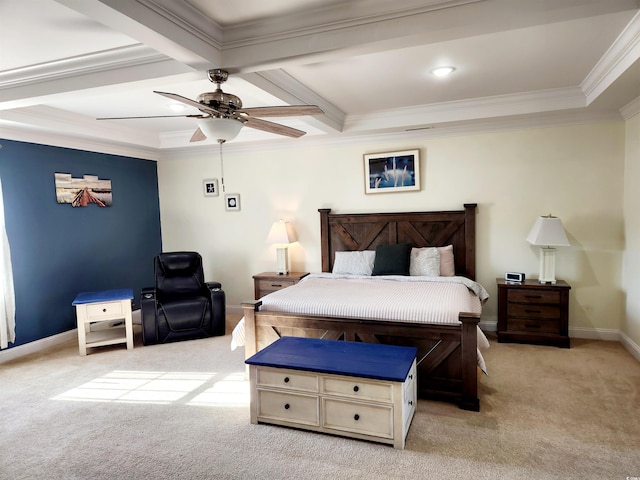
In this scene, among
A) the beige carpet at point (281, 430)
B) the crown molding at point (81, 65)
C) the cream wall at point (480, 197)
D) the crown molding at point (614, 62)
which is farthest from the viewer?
the cream wall at point (480, 197)

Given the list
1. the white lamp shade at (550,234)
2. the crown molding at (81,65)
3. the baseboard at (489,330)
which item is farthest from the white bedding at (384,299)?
the crown molding at (81,65)

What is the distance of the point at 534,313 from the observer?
14.0ft

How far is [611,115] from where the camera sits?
165 inches

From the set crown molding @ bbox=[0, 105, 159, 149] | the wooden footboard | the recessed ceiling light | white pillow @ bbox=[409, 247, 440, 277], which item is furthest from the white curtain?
the recessed ceiling light

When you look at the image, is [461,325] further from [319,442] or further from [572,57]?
[572,57]

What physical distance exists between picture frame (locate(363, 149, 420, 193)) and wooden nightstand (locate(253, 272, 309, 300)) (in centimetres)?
143

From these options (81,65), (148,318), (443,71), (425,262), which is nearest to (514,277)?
(425,262)

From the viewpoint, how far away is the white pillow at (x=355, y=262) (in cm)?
482

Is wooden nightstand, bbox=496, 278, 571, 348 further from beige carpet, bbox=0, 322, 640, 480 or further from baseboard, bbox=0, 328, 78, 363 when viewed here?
baseboard, bbox=0, 328, 78, 363

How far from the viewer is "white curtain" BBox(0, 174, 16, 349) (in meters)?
4.11

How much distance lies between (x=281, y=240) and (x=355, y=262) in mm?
1016

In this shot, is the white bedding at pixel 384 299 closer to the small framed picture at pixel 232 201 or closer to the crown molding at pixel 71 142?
the small framed picture at pixel 232 201

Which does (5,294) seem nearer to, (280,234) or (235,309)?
(235,309)

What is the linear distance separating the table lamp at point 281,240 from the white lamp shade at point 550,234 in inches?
111
